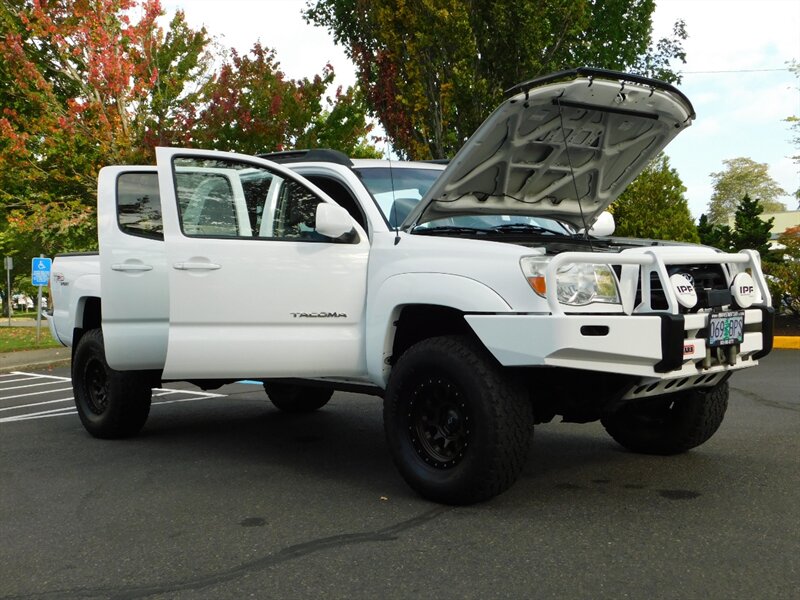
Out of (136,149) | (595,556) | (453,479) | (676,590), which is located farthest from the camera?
(136,149)

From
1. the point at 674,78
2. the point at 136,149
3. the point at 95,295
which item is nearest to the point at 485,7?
the point at 136,149

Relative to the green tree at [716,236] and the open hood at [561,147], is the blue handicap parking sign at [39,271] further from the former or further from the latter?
the open hood at [561,147]

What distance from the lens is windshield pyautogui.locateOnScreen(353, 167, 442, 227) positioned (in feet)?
18.2

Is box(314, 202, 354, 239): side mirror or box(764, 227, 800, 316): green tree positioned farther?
box(764, 227, 800, 316): green tree

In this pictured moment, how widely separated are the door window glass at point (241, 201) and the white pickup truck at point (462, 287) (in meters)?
0.01

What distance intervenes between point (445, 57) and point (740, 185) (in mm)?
76971

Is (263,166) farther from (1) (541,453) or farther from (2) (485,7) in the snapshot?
(2) (485,7)

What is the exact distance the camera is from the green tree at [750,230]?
66.9 feet

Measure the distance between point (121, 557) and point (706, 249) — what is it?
11.2 ft

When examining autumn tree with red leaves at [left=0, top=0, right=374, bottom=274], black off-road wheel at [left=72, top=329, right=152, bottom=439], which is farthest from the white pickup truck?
autumn tree with red leaves at [left=0, top=0, right=374, bottom=274]

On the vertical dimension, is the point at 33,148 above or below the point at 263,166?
above

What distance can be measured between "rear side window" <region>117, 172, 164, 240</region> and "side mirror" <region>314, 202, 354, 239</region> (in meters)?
1.74

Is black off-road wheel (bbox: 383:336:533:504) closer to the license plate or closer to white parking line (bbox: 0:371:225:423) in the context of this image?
the license plate

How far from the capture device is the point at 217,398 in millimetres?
9578
